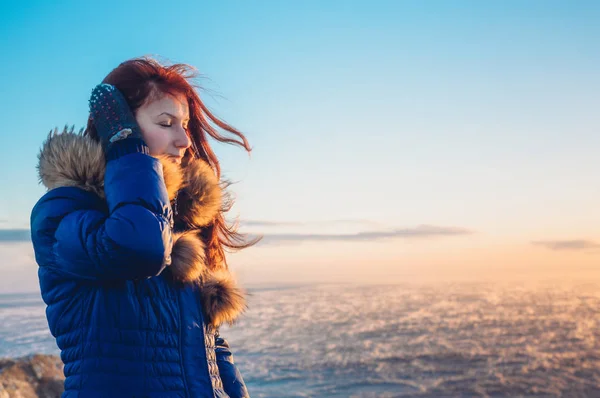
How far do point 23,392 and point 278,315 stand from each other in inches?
419

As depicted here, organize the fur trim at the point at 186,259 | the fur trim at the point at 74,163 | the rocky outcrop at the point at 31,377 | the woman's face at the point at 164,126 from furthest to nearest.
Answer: the rocky outcrop at the point at 31,377 < the woman's face at the point at 164,126 < the fur trim at the point at 186,259 < the fur trim at the point at 74,163

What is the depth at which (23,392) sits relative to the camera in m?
5.08

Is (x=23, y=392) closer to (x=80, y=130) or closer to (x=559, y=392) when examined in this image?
(x=80, y=130)

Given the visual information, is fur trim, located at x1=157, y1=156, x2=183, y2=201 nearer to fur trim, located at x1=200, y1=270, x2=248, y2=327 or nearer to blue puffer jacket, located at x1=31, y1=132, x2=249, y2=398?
blue puffer jacket, located at x1=31, y1=132, x2=249, y2=398

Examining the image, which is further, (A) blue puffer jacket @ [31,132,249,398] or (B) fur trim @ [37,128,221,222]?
(B) fur trim @ [37,128,221,222]

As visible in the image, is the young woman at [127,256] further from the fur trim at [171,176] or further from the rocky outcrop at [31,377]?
the rocky outcrop at [31,377]

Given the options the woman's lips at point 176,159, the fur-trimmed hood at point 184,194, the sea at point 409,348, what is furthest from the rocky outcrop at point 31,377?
the woman's lips at point 176,159

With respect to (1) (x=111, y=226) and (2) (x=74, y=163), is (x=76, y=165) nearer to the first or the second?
(2) (x=74, y=163)

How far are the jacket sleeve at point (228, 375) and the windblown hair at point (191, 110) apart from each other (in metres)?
0.41

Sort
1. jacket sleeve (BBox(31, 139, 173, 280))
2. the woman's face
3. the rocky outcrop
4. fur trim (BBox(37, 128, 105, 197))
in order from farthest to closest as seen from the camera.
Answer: the rocky outcrop, the woman's face, fur trim (BBox(37, 128, 105, 197)), jacket sleeve (BBox(31, 139, 173, 280))

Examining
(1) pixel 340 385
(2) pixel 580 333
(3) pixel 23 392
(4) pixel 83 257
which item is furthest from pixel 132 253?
(2) pixel 580 333

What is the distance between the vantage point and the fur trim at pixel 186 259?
212 centimetres

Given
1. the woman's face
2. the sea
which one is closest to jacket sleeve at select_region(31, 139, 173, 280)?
the woman's face

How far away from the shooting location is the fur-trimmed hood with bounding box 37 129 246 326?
2.02 m
